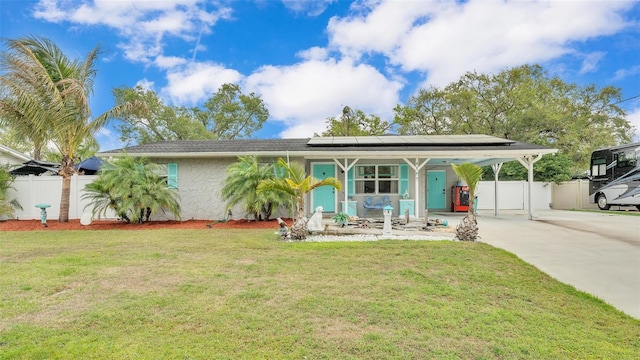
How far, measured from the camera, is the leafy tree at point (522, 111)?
21458 mm

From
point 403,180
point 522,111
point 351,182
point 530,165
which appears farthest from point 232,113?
point 530,165

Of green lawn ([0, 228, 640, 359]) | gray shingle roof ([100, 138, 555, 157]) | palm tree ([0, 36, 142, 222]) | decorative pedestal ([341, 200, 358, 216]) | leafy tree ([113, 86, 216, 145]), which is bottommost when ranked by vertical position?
green lawn ([0, 228, 640, 359])

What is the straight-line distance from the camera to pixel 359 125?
2648 centimetres

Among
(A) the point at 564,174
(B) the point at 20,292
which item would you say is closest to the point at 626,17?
(A) the point at 564,174

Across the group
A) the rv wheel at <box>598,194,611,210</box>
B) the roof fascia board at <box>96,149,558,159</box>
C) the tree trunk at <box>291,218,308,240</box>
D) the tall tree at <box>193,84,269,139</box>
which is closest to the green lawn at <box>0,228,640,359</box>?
the tree trunk at <box>291,218,308,240</box>

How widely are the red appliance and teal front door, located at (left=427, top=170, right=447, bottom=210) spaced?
2.02 ft

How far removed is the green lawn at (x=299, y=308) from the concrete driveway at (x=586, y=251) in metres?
0.38

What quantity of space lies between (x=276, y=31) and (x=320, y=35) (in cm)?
315

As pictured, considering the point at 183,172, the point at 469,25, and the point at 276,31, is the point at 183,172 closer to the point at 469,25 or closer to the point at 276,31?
the point at 276,31

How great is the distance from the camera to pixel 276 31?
Result: 532 inches

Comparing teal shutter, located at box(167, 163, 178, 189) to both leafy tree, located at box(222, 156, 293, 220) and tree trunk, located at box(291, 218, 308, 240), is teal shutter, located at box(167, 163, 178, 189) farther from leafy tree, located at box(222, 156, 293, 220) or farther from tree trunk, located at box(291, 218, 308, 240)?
tree trunk, located at box(291, 218, 308, 240)

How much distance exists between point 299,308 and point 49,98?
11179 mm

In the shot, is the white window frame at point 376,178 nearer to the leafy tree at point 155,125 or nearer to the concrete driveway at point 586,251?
the concrete driveway at point 586,251

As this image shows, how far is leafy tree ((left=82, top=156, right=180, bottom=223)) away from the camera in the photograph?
9586 mm
